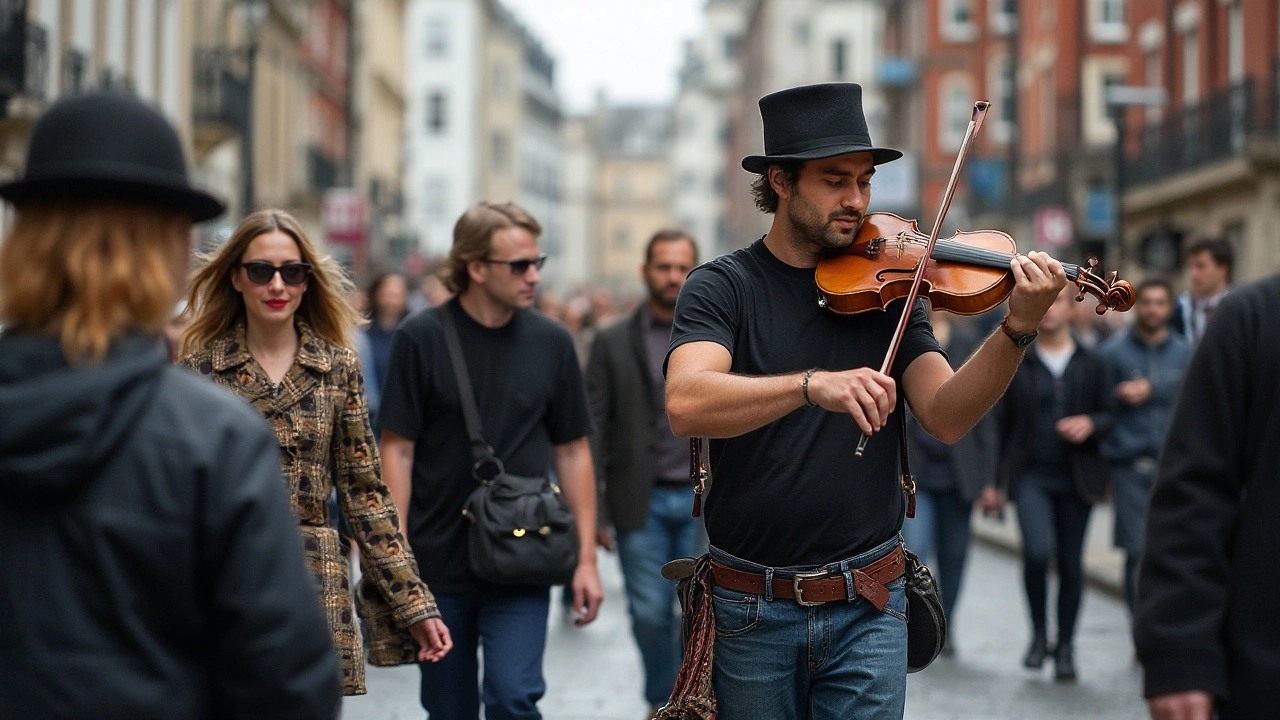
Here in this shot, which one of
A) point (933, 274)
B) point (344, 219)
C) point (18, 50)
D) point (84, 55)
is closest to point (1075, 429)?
point (933, 274)

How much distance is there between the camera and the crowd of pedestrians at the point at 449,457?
2523mm

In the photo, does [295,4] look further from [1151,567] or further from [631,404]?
[1151,567]

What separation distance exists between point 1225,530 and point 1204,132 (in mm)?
27770

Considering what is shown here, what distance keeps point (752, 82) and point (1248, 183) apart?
6881 cm

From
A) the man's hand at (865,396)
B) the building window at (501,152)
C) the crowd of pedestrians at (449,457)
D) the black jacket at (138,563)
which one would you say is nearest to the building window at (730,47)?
the building window at (501,152)

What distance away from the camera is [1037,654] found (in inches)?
359

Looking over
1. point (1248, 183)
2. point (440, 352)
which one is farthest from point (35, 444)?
point (1248, 183)

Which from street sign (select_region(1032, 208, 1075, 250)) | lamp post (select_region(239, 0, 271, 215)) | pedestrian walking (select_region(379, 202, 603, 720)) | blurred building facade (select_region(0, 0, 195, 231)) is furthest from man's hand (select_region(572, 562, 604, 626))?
street sign (select_region(1032, 208, 1075, 250))

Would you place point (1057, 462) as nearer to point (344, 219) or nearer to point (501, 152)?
point (344, 219)

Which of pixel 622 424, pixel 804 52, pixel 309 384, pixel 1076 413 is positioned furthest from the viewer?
pixel 804 52

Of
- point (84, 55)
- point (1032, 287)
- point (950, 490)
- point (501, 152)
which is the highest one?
point (501, 152)

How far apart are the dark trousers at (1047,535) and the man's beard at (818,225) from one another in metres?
5.35

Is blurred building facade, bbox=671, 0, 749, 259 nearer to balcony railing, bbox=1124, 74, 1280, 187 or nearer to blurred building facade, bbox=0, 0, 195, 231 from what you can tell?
balcony railing, bbox=1124, 74, 1280, 187

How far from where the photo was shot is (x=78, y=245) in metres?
2.54
